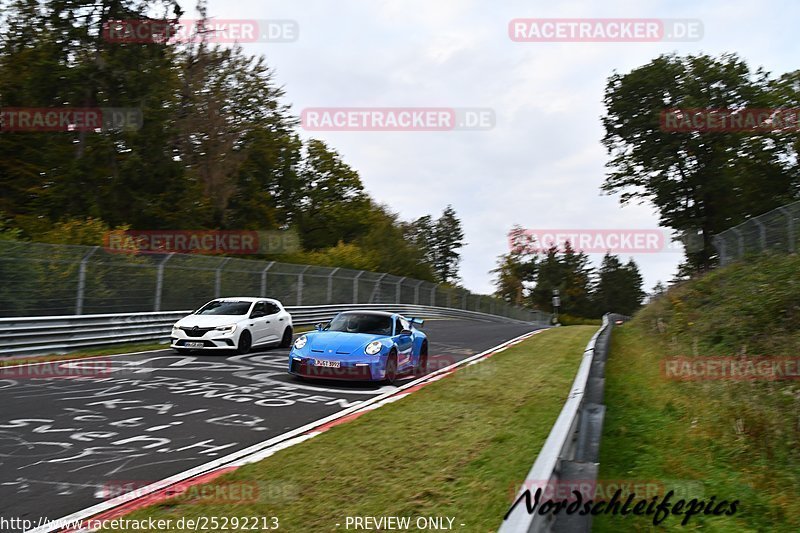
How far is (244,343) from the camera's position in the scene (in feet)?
52.0

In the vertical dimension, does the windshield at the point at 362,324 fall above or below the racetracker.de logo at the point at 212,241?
below

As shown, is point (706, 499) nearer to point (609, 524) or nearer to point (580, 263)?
point (609, 524)

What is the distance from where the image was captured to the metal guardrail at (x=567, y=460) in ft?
11.1

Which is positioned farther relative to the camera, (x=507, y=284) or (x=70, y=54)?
(x=507, y=284)

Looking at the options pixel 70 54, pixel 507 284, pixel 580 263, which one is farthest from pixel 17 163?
pixel 580 263

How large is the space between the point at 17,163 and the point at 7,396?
89.6 ft

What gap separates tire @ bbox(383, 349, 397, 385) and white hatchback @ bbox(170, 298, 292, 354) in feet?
15.9

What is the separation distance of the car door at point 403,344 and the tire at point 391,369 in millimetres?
208

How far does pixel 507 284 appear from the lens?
116 metres

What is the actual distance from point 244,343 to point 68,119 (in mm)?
21704

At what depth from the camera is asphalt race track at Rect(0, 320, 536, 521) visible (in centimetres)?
564

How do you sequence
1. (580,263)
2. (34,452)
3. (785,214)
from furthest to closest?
(580,263) → (785,214) → (34,452)

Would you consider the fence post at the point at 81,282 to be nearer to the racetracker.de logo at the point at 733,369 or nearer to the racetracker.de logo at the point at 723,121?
the racetracker.de logo at the point at 733,369

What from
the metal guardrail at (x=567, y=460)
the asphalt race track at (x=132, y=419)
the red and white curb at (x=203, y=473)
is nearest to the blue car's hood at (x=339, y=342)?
the asphalt race track at (x=132, y=419)
